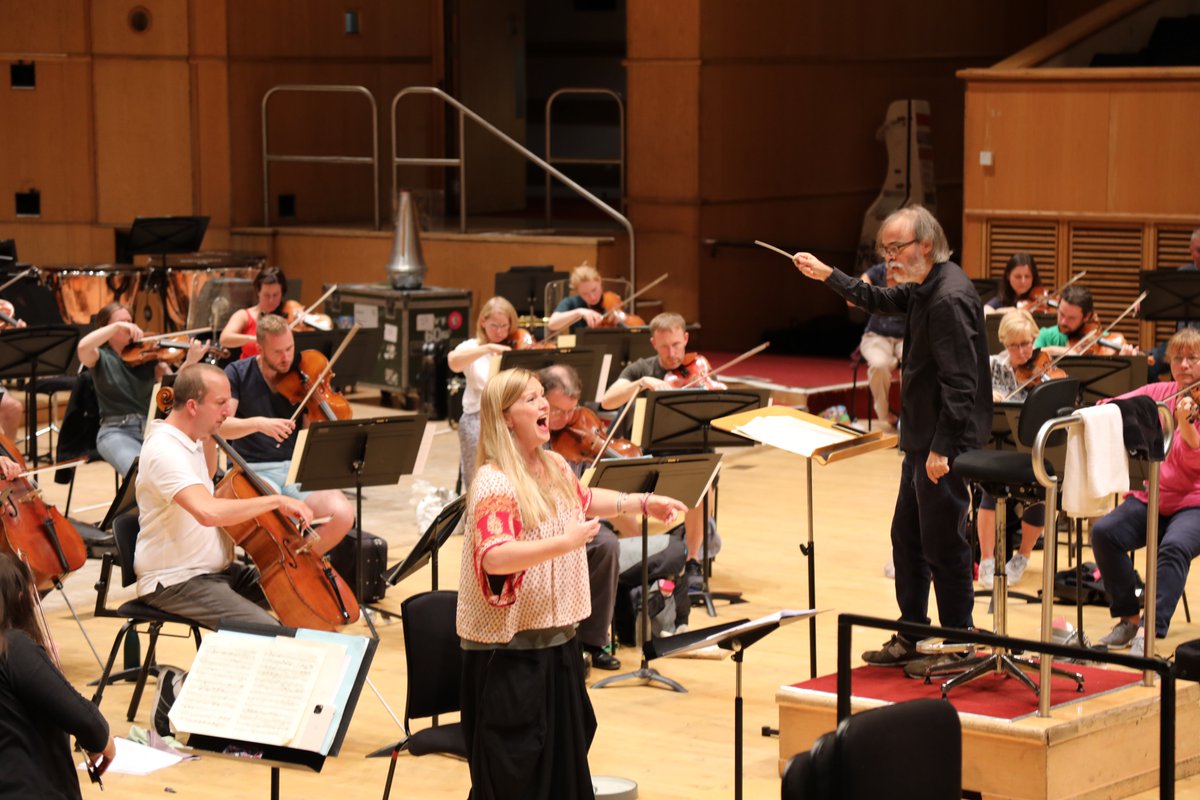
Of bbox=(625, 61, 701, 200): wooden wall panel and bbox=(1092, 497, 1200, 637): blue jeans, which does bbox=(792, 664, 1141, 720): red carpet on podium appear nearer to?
bbox=(1092, 497, 1200, 637): blue jeans

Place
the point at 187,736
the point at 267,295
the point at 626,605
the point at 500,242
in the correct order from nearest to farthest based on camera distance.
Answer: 1. the point at 187,736
2. the point at 626,605
3. the point at 267,295
4. the point at 500,242

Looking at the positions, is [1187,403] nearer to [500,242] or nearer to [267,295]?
[267,295]

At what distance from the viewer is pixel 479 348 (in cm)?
843

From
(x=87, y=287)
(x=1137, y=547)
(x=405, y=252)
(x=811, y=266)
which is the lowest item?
(x=1137, y=547)

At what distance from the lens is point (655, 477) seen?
6.08 meters

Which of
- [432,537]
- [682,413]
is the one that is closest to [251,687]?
[432,537]

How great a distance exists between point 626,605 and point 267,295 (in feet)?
12.0

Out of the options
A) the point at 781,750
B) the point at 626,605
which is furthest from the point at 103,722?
the point at 626,605

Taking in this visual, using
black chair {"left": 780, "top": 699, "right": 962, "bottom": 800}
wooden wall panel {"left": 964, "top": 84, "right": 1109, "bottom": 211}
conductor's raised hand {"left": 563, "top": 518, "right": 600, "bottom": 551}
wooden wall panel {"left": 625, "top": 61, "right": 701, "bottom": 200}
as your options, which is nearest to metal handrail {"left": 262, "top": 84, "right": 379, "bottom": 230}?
wooden wall panel {"left": 625, "top": 61, "right": 701, "bottom": 200}

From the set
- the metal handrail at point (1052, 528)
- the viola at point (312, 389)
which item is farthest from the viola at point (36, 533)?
the metal handrail at point (1052, 528)

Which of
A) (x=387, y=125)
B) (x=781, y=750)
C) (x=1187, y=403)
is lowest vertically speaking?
(x=781, y=750)

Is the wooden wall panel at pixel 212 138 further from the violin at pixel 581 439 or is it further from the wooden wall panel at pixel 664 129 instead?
the violin at pixel 581 439

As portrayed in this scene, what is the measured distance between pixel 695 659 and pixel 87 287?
6.53 meters

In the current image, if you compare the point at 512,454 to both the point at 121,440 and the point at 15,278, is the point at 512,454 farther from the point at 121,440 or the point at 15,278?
the point at 15,278
